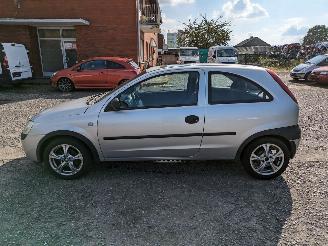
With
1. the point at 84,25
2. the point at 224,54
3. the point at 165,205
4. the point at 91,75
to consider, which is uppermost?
the point at 84,25

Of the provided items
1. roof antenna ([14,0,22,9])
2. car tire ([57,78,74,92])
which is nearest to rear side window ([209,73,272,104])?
car tire ([57,78,74,92])

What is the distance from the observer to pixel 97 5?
16.7 metres

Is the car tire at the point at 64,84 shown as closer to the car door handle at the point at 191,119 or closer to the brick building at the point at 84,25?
the brick building at the point at 84,25

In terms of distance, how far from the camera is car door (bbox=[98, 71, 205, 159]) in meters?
4.36

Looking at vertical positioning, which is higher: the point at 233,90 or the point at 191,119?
the point at 233,90

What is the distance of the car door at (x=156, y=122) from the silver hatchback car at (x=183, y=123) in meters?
0.01

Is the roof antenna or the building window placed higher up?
the roof antenna

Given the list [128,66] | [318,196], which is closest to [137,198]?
[318,196]

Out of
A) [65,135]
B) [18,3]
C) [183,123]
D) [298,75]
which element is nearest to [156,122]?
[183,123]

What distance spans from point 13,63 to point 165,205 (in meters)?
11.5

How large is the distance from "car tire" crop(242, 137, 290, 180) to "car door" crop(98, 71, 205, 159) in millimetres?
755

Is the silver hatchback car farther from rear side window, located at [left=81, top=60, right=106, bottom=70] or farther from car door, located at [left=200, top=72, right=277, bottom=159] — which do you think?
rear side window, located at [left=81, top=60, right=106, bottom=70]

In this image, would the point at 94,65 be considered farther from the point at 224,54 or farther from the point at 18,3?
the point at 224,54

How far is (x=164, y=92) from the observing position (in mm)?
4684
